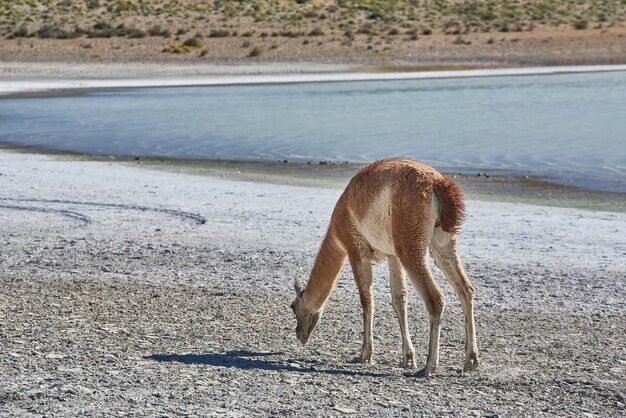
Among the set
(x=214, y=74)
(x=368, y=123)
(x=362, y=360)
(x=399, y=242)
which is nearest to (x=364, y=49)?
(x=214, y=74)

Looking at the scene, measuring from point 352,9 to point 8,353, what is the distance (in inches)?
2151

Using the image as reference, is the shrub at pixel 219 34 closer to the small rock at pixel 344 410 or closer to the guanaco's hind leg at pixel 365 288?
the guanaco's hind leg at pixel 365 288

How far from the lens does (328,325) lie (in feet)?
26.8

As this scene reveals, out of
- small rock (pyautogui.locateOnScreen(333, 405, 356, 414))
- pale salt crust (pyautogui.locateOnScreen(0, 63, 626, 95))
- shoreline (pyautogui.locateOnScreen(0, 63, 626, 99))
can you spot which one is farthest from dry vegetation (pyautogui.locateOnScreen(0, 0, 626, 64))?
small rock (pyautogui.locateOnScreen(333, 405, 356, 414))

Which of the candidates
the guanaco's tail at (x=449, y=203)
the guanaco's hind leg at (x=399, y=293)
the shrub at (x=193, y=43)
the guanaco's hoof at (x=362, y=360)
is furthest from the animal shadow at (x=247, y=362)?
the shrub at (x=193, y=43)

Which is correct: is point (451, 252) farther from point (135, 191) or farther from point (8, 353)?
point (135, 191)

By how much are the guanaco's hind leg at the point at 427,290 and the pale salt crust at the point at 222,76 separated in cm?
3154

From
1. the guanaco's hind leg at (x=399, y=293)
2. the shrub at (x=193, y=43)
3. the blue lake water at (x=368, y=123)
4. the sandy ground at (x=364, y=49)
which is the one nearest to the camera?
the guanaco's hind leg at (x=399, y=293)

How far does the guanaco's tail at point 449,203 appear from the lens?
6539 mm

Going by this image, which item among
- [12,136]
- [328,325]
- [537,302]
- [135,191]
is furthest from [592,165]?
[12,136]

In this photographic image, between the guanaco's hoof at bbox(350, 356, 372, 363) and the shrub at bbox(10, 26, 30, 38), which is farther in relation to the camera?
the shrub at bbox(10, 26, 30, 38)

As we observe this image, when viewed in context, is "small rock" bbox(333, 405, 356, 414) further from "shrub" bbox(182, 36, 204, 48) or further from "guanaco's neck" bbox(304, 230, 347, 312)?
"shrub" bbox(182, 36, 204, 48)

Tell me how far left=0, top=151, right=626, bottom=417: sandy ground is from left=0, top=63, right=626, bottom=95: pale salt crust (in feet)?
79.8

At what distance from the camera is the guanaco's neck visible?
23.7ft
